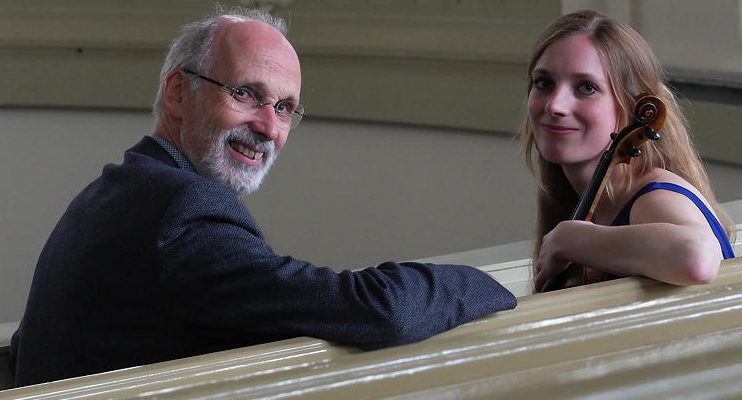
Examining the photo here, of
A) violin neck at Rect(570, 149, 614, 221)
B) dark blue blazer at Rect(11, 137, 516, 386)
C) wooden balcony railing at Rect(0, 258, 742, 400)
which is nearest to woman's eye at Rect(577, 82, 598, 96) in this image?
violin neck at Rect(570, 149, 614, 221)

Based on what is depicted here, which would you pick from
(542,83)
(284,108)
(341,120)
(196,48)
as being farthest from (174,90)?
(341,120)

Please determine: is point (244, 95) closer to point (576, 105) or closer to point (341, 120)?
point (576, 105)

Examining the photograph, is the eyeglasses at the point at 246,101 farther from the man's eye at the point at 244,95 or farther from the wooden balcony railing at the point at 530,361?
the wooden balcony railing at the point at 530,361

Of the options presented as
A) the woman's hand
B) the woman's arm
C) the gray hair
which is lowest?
the woman's hand

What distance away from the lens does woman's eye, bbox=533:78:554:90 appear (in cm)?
206

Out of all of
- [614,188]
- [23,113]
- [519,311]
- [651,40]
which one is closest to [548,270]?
[614,188]

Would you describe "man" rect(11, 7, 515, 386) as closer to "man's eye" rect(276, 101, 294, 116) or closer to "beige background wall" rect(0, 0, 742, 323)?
"man's eye" rect(276, 101, 294, 116)

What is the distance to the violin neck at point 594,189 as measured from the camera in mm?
1942

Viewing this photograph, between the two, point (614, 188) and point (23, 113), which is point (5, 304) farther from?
point (614, 188)

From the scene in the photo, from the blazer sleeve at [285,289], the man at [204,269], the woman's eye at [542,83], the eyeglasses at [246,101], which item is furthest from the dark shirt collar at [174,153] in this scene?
the woman's eye at [542,83]

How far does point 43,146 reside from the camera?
5.85 metres

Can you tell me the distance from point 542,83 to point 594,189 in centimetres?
23

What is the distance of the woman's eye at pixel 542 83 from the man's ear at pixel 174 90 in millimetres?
624

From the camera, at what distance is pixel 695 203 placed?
1.86 meters
